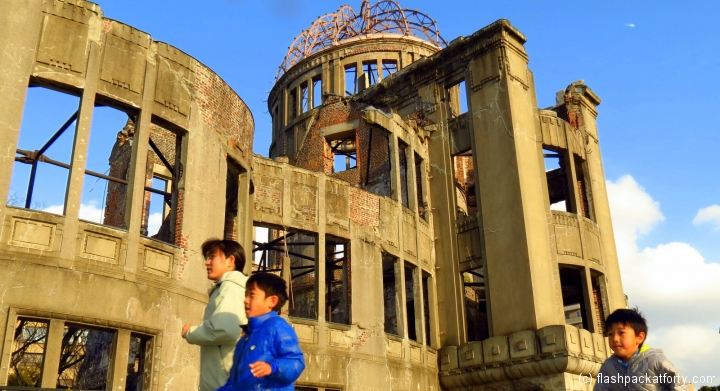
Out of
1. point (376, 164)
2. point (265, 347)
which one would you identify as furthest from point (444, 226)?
point (265, 347)

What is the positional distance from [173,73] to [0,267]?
4935mm

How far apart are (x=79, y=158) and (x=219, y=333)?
7760 mm

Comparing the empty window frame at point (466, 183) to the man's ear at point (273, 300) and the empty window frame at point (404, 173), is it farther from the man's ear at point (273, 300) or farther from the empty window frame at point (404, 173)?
the man's ear at point (273, 300)

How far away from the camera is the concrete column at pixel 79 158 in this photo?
1048 cm

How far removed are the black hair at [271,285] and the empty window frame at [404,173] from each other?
16122mm

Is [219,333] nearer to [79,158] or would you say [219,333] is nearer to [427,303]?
[79,158]

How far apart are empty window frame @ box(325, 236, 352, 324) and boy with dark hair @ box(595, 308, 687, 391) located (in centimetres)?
1228

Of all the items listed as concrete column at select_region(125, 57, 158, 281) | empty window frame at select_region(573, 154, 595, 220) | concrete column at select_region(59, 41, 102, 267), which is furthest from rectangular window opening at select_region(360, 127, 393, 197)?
concrete column at select_region(59, 41, 102, 267)

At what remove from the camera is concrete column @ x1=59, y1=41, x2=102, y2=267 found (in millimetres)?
10484

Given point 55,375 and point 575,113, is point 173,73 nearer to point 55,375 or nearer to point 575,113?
point 55,375

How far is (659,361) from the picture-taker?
14.3 ft

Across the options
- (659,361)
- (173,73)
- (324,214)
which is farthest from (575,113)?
(659,361)

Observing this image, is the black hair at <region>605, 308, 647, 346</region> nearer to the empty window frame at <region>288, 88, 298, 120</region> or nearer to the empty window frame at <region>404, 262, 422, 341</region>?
the empty window frame at <region>404, 262, 422, 341</region>

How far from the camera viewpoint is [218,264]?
15.9ft
